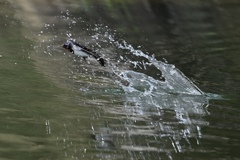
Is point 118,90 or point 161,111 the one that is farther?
point 118,90

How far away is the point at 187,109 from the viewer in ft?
25.4

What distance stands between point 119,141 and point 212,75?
16.6ft

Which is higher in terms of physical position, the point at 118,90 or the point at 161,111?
the point at 118,90

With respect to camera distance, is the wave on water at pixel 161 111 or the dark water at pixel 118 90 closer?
the dark water at pixel 118 90

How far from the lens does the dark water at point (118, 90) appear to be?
19.0 ft

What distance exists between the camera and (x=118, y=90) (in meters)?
8.66

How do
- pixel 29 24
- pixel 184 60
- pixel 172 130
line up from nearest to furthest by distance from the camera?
pixel 172 130 < pixel 184 60 < pixel 29 24

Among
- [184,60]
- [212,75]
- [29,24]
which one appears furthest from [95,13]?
[212,75]

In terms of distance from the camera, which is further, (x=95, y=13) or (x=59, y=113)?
(x=95, y=13)

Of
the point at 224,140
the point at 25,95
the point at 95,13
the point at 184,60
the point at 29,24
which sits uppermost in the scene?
the point at 95,13

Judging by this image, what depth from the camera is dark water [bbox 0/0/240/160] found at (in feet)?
19.0

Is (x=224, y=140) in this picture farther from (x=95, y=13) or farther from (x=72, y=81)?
(x=95, y=13)

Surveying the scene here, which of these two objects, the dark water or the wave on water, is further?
the wave on water

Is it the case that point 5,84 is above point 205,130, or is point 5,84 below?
above
